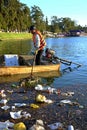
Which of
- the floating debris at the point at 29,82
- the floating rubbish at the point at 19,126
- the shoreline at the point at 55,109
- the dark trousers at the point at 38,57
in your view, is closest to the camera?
the floating rubbish at the point at 19,126

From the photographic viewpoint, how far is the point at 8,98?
44.6ft

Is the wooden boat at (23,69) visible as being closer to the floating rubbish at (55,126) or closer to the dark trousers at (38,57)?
the dark trousers at (38,57)

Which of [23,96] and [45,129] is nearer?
[45,129]

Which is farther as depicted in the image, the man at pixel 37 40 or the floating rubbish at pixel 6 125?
the man at pixel 37 40

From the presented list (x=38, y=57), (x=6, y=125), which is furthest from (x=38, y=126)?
(x=38, y=57)

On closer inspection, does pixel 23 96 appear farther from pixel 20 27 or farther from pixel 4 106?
pixel 20 27

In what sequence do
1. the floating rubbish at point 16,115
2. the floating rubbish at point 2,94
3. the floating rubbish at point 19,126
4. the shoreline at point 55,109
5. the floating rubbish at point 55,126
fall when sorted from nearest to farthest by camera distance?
the floating rubbish at point 19,126 → the floating rubbish at point 55,126 → the shoreline at point 55,109 → the floating rubbish at point 16,115 → the floating rubbish at point 2,94

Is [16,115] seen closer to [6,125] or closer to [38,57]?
[6,125]

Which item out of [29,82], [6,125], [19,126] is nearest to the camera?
[19,126]

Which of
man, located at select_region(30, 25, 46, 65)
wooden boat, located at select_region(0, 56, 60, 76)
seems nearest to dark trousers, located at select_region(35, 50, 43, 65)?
man, located at select_region(30, 25, 46, 65)

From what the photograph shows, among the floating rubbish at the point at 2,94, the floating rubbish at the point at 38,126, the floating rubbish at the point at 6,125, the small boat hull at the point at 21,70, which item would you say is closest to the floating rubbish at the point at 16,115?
the floating rubbish at the point at 6,125

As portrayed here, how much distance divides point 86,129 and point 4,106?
3419 millimetres

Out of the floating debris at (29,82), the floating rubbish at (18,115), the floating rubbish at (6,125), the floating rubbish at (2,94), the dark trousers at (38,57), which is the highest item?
the dark trousers at (38,57)

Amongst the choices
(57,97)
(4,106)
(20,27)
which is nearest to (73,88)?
(57,97)
